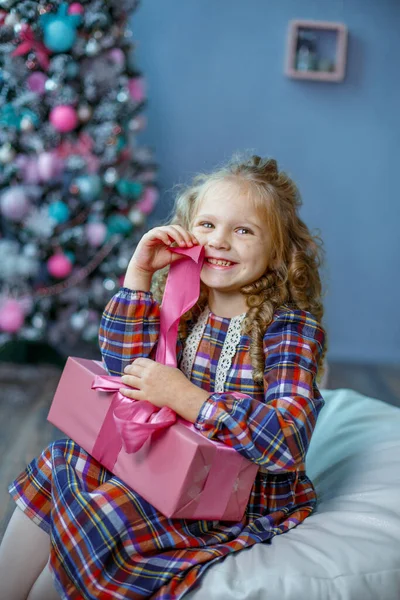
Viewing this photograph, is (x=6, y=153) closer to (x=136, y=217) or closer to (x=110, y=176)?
(x=110, y=176)

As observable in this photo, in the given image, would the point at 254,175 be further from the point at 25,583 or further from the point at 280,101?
the point at 280,101

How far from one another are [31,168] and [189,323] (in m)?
1.64

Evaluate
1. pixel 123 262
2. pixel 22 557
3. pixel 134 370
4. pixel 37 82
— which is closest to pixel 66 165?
pixel 37 82

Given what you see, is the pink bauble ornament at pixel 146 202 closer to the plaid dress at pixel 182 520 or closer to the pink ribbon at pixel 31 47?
the pink ribbon at pixel 31 47

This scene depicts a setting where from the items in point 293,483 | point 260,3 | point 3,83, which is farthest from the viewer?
point 260,3

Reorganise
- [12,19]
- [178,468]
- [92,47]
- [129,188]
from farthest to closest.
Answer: [129,188], [92,47], [12,19], [178,468]

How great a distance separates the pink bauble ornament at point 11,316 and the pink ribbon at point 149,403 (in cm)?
172

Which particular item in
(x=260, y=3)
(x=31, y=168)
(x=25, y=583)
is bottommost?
(x=25, y=583)

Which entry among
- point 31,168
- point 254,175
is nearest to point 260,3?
point 31,168

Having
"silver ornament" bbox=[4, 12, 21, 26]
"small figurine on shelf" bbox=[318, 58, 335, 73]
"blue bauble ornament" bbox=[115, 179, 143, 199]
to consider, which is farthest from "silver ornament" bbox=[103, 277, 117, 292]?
"small figurine on shelf" bbox=[318, 58, 335, 73]

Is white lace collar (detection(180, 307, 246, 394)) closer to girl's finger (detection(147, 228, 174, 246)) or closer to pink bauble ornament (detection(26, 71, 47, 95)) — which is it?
girl's finger (detection(147, 228, 174, 246))

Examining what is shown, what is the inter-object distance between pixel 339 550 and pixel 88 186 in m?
2.10

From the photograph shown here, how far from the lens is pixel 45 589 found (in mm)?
1225

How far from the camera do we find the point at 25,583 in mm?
1238
